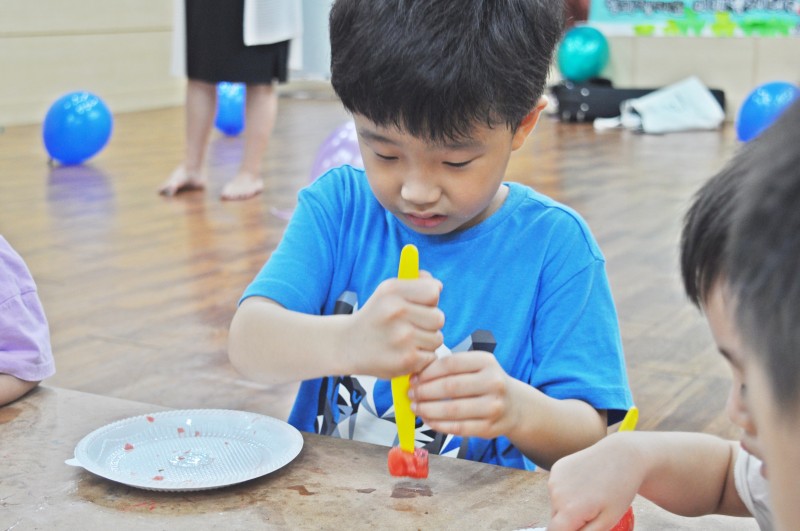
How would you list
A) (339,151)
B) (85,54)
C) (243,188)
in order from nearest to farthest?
(339,151), (243,188), (85,54)

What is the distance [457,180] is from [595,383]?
23 centimetres

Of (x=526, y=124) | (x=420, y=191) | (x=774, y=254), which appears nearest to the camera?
(x=774, y=254)

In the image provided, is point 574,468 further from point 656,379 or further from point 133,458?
point 656,379

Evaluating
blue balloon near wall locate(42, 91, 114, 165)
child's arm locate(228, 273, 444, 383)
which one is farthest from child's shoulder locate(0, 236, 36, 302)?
blue balloon near wall locate(42, 91, 114, 165)

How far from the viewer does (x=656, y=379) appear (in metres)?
2.02

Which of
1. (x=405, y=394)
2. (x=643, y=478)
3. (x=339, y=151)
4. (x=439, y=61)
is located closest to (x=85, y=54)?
(x=339, y=151)

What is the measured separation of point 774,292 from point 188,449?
0.57m

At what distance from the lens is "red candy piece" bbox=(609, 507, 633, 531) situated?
2.34 ft

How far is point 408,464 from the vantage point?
0.80 metres

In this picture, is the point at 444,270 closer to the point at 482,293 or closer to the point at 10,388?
the point at 482,293

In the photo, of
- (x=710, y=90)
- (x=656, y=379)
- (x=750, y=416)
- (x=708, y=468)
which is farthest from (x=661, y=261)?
(x=710, y=90)

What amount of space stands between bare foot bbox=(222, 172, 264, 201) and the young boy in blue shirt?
2.71m

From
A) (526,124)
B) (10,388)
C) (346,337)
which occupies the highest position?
(526,124)

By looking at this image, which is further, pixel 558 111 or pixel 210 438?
pixel 558 111
